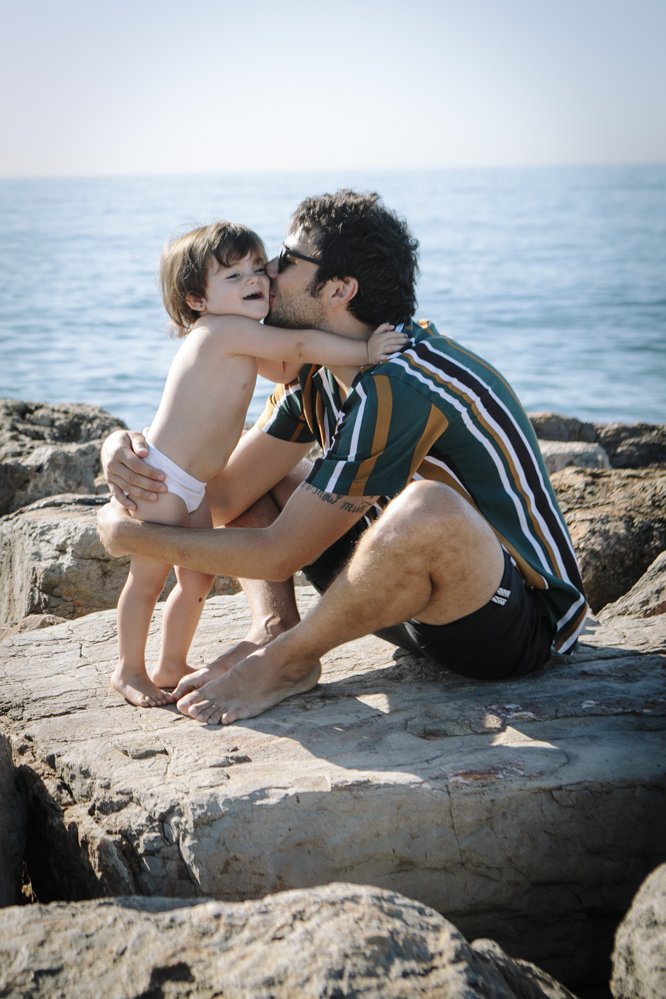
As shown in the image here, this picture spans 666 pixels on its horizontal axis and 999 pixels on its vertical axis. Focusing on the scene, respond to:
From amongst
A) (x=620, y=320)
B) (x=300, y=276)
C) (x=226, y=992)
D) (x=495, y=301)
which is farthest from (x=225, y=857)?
(x=495, y=301)

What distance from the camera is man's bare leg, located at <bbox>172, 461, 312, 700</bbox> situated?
2.58m

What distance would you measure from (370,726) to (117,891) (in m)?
0.79

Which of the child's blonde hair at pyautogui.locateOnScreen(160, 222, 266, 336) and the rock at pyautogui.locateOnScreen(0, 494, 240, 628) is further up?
the child's blonde hair at pyautogui.locateOnScreen(160, 222, 266, 336)

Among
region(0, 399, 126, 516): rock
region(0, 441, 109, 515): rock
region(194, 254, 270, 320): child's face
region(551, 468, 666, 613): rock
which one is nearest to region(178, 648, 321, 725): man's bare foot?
region(194, 254, 270, 320): child's face

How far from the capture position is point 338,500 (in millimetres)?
2326

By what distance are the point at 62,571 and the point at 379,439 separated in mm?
2011

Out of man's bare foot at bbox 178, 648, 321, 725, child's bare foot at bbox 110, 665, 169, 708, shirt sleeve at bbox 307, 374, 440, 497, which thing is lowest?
child's bare foot at bbox 110, 665, 169, 708

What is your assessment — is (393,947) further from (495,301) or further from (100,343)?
(495,301)

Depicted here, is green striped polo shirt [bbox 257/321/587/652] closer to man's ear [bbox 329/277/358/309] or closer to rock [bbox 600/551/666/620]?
man's ear [bbox 329/277/358/309]

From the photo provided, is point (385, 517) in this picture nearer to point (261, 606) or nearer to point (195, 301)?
point (261, 606)

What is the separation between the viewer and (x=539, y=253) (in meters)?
33.0

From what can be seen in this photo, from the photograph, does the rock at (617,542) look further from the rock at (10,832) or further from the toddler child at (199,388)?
the rock at (10,832)

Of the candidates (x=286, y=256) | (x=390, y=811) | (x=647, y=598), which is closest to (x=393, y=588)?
(x=390, y=811)

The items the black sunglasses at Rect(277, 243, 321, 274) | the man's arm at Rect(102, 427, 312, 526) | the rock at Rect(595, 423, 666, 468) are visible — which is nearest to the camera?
the black sunglasses at Rect(277, 243, 321, 274)
